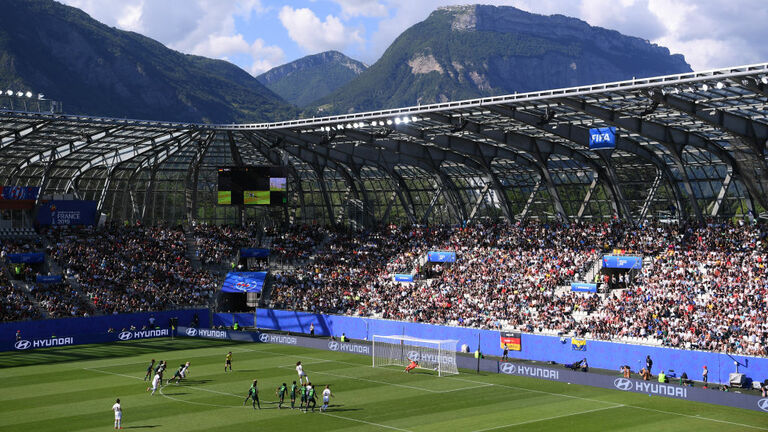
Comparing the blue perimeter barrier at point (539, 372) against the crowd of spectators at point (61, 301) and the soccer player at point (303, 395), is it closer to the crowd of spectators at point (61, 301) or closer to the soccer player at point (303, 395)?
the crowd of spectators at point (61, 301)

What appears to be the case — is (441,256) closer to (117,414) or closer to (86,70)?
(117,414)

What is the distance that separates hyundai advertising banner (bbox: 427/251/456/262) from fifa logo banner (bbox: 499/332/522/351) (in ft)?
54.6

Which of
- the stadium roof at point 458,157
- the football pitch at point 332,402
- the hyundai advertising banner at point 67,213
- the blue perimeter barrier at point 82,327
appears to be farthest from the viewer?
the hyundai advertising banner at point 67,213

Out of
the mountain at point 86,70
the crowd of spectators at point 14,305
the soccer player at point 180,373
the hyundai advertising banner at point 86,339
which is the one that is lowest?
the hyundai advertising banner at point 86,339

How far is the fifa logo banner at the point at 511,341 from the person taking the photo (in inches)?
1959

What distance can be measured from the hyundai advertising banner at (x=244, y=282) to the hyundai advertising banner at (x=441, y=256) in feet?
48.8

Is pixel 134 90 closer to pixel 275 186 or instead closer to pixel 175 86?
pixel 175 86

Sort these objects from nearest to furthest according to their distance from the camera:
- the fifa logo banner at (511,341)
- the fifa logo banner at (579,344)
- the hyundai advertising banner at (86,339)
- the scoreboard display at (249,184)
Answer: the fifa logo banner at (579,344), the fifa logo banner at (511,341), the hyundai advertising banner at (86,339), the scoreboard display at (249,184)

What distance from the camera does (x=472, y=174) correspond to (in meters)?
72.4

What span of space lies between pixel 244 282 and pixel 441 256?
684 inches

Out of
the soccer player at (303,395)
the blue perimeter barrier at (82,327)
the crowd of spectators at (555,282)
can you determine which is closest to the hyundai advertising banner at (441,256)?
the crowd of spectators at (555,282)

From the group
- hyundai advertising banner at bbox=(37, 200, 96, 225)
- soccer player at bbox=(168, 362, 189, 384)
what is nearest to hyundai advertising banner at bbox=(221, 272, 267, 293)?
hyundai advertising banner at bbox=(37, 200, 96, 225)

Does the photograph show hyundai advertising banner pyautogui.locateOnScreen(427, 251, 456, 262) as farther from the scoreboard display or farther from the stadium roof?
the scoreboard display

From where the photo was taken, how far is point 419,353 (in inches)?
1940
